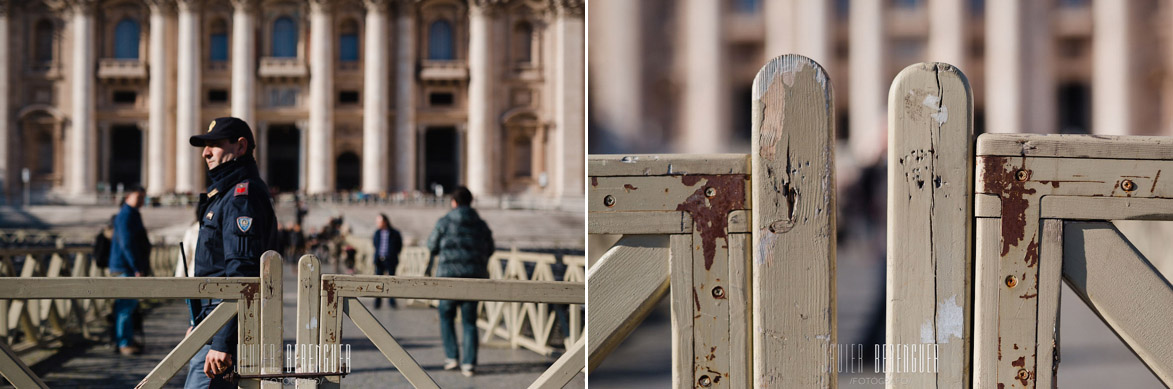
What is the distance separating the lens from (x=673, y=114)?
1.29 metres

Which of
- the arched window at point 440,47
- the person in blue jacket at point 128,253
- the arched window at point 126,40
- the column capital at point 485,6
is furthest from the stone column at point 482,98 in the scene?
the person in blue jacket at point 128,253

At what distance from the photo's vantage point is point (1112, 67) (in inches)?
414

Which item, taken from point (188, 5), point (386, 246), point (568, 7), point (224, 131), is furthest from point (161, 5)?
point (224, 131)

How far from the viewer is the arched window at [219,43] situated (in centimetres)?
4253

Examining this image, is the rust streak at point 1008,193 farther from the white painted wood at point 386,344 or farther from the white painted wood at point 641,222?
the white painted wood at point 386,344

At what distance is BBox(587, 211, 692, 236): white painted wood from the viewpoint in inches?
66.9

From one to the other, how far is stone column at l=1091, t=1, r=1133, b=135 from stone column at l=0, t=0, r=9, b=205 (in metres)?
40.1

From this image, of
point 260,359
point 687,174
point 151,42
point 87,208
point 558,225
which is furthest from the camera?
point 151,42

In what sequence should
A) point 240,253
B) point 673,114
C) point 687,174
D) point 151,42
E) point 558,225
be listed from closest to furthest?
point 673,114, point 687,174, point 240,253, point 558,225, point 151,42

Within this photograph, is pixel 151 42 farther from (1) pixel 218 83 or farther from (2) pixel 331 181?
(2) pixel 331 181

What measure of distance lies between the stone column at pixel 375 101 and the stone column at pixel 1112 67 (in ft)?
111

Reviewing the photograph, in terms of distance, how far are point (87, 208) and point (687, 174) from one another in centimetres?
3617

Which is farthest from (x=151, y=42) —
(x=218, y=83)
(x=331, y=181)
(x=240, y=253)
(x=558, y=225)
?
(x=240, y=253)

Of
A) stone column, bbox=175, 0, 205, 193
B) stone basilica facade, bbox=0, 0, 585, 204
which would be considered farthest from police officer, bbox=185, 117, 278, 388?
stone column, bbox=175, 0, 205, 193
